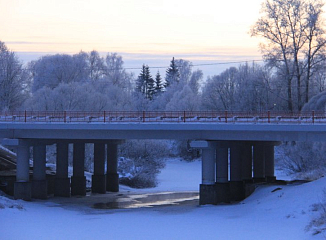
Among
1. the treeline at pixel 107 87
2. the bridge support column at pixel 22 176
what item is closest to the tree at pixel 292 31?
the treeline at pixel 107 87

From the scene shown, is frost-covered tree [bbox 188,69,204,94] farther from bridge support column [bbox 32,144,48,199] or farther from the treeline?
bridge support column [bbox 32,144,48,199]

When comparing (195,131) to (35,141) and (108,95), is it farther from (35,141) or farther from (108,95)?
(108,95)

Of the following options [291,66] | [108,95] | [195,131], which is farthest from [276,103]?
[195,131]

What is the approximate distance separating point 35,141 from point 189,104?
5604 cm

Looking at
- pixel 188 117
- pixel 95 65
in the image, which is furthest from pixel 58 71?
pixel 188 117

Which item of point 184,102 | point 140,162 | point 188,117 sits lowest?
point 140,162

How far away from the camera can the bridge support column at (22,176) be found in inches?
1871

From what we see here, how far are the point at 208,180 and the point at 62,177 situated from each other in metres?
17.8

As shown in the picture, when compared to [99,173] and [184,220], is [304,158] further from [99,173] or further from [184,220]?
[184,220]

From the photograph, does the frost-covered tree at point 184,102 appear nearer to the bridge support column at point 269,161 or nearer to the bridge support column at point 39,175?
the bridge support column at point 269,161

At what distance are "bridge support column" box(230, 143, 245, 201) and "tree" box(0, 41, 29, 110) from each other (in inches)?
1795

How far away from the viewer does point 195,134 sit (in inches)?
1735

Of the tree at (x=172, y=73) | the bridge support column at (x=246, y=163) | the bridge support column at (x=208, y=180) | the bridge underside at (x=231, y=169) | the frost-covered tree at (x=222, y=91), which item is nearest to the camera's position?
the bridge support column at (x=208, y=180)

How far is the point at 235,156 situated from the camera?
49469 millimetres
